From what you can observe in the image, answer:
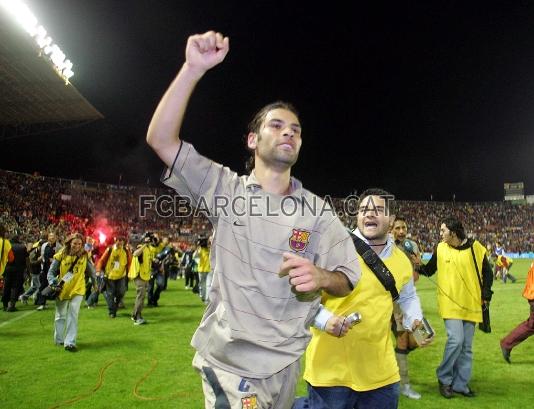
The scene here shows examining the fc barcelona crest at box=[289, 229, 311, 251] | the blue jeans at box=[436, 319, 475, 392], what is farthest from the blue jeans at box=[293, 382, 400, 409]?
the blue jeans at box=[436, 319, 475, 392]

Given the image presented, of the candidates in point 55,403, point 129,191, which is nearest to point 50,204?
point 129,191

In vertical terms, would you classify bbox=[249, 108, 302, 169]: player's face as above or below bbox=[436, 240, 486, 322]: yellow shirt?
above

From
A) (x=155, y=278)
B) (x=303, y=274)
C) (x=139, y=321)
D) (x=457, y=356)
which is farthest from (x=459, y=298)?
(x=155, y=278)

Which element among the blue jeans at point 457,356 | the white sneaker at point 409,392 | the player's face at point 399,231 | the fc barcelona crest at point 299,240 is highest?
the player's face at point 399,231

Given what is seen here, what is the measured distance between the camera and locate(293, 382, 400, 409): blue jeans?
9.97 ft

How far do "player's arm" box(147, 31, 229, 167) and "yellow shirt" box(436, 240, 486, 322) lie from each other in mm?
4959

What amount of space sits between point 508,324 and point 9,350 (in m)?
11.1

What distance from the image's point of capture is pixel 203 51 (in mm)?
1822

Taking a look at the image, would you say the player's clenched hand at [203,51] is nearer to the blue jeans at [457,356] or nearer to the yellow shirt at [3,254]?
the blue jeans at [457,356]

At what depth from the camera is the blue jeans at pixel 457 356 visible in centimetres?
540

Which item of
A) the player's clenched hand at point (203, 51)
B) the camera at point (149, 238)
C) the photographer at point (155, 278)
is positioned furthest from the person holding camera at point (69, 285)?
the player's clenched hand at point (203, 51)

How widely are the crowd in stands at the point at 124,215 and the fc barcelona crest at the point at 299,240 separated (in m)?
20.8

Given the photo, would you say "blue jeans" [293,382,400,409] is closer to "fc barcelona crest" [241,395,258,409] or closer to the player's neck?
"fc barcelona crest" [241,395,258,409]

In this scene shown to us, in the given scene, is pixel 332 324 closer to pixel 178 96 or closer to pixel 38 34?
pixel 178 96
